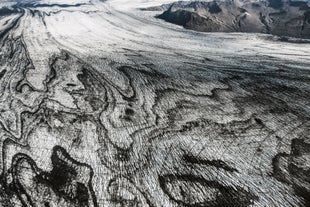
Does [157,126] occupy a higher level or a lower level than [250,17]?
lower

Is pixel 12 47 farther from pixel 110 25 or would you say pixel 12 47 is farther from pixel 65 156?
pixel 65 156

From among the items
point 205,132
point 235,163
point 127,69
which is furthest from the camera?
point 127,69

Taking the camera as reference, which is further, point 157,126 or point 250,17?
point 250,17

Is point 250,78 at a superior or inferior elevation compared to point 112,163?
superior

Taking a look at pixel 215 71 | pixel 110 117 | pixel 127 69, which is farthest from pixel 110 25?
pixel 110 117
